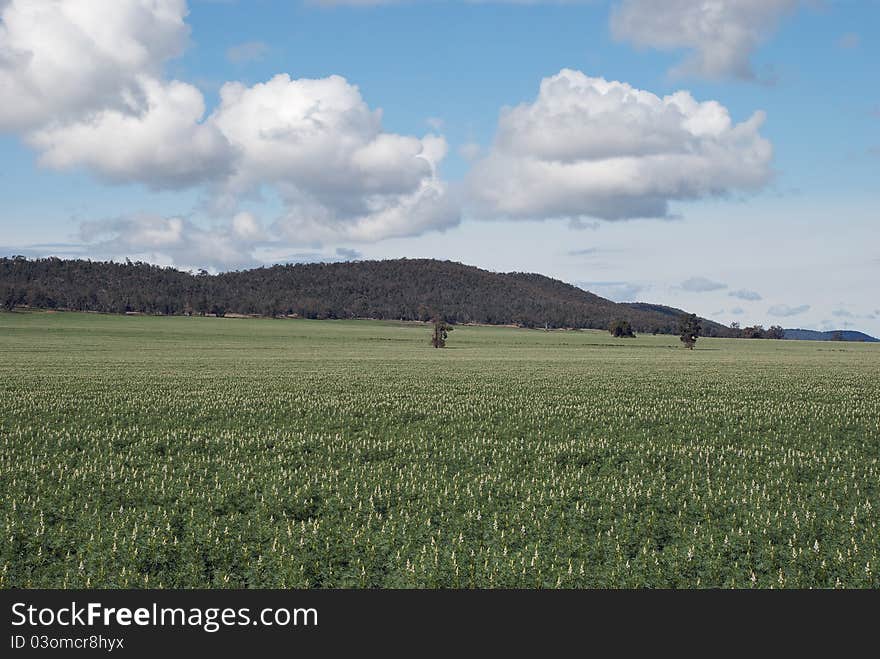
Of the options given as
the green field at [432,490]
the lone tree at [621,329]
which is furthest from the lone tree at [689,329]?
the green field at [432,490]

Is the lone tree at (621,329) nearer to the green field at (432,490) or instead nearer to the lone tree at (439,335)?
the lone tree at (439,335)

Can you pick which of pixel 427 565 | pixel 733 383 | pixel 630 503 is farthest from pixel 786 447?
pixel 733 383

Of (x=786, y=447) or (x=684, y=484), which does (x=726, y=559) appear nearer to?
(x=684, y=484)

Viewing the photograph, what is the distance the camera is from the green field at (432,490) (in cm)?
1309

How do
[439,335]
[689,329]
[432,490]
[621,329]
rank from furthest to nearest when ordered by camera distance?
[621,329] < [689,329] < [439,335] < [432,490]

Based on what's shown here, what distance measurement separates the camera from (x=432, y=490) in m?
18.3

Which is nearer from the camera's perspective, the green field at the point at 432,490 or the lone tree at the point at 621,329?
the green field at the point at 432,490

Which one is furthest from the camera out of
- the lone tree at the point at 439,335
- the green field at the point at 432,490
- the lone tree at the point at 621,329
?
the lone tree at the point at 621,329

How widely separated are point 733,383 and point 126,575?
44.3 m

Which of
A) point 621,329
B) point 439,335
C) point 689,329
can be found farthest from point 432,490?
point 621,329

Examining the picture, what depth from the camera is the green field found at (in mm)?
13094

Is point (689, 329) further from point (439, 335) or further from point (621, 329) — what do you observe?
point (439, 335)

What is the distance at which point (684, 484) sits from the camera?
19438mm

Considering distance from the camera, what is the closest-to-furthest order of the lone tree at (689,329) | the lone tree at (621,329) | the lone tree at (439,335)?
1. the lone tree at (439,335)
2. the lone tree at (689,329)
3. the lone tree at (621,329)
